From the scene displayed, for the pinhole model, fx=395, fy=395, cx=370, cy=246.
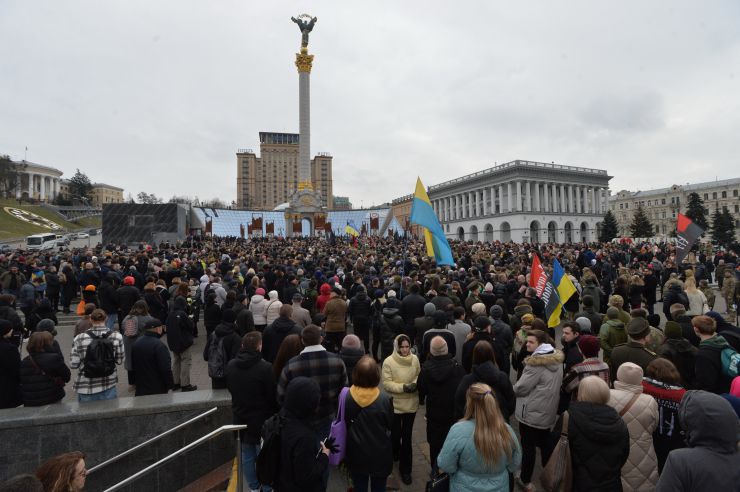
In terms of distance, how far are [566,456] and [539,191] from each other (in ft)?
251

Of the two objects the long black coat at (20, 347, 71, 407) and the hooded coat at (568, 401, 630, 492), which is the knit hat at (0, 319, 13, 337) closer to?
the long black coat at (20, 347, 71, 407)

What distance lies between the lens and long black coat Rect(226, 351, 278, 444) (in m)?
4.09

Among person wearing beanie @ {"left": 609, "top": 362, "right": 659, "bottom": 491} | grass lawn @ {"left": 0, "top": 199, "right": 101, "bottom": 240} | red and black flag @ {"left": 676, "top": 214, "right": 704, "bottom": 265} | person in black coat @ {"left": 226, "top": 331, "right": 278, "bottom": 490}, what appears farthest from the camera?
grass lawn @ {"left": 0, "top": 199, "right": 101, "bottom": 240}

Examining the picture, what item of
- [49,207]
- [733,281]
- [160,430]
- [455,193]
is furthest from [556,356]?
[49,207]

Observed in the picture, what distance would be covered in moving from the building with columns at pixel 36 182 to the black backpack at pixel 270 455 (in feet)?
311

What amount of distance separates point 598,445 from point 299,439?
2335mm

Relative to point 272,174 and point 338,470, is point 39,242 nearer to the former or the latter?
point 338,470

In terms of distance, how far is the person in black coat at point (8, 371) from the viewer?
4.70 metres

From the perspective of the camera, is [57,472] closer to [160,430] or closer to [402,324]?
[160,430]

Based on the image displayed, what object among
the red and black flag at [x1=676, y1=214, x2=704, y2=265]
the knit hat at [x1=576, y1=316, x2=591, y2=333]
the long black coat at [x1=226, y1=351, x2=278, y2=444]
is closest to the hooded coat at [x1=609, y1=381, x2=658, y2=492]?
the knit hat at [x1=576, y1=316, x2=591, y2=333]

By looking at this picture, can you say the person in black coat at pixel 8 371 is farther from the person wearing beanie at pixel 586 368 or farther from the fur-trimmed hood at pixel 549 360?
the person wearing beanie at pixel 586 368

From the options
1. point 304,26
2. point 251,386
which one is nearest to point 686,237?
point 251,386

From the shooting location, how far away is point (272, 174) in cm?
14050

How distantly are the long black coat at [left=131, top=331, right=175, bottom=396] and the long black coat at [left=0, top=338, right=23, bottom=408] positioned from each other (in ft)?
4.04
